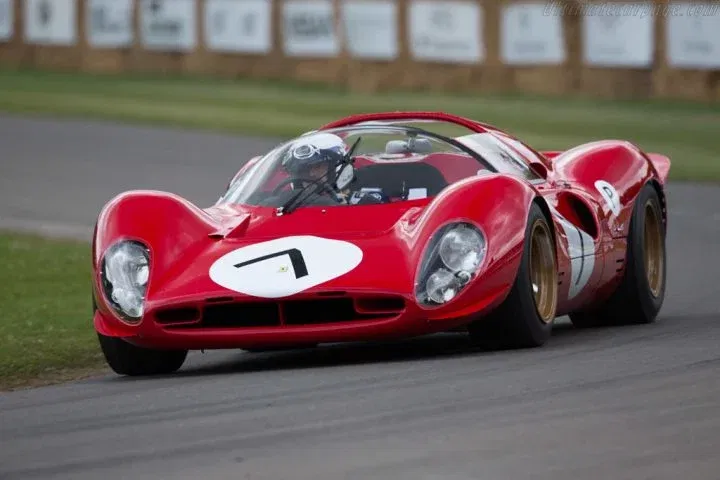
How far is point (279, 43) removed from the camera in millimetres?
33281

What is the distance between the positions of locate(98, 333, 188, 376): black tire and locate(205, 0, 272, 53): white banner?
82.3ft

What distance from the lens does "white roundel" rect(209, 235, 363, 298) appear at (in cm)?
762

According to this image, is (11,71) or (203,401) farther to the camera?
(11,71)

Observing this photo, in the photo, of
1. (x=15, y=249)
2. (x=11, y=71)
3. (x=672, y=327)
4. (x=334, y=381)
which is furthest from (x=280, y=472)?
(x=11, y=71)

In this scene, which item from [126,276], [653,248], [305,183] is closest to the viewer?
[126,276]

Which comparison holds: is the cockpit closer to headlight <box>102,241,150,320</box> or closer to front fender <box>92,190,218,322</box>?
front fender <box>92,190,218,322</box>

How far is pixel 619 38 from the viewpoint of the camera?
27594 mm

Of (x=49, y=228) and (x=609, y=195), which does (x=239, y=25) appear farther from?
(x=609, y=195)

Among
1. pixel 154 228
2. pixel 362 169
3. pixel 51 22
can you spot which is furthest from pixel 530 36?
pixel 154 228

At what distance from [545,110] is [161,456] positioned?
861 inches

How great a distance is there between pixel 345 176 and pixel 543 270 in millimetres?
1102

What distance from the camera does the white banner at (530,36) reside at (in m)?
28.6

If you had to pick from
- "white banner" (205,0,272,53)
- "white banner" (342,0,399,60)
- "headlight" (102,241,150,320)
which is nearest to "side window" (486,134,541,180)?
"headlight" (102,241,150,320)

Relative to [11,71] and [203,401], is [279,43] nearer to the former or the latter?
[11,71]
